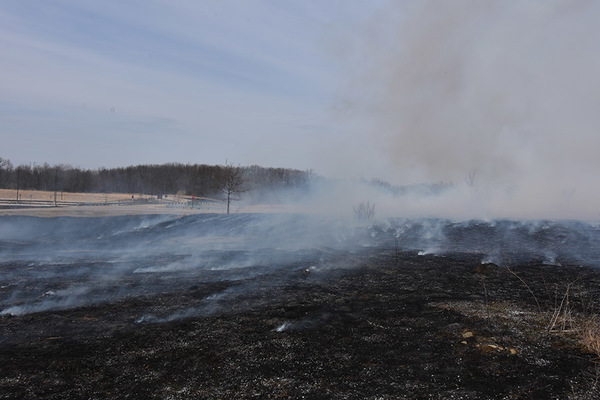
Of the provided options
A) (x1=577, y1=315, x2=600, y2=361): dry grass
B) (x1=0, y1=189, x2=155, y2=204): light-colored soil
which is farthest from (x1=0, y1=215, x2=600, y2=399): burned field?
(x1=0, y1=189, x2=155, y2=204): light-colored soil

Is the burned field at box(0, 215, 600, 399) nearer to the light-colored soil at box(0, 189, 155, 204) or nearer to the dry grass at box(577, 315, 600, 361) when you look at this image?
the dry grass at box(577, 315, 600, 361)

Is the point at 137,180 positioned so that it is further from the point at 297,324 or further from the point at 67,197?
the point at 297,324

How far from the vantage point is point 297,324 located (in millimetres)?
8328

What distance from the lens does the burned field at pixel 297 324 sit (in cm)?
566

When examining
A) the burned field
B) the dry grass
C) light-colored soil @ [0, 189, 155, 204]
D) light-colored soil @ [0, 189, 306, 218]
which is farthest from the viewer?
light-colored soil @ [0, 189, 155, 204]

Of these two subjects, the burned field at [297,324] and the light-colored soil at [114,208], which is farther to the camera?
the light-colored soil at [114,208]

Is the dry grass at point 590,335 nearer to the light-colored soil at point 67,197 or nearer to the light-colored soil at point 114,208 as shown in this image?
the light-colored soil at point 114,208

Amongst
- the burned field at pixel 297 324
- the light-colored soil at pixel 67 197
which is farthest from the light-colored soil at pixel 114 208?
the burned field at pixel 297 324

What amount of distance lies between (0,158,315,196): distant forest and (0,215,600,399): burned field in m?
57.4

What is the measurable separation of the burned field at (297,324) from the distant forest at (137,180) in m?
57.4

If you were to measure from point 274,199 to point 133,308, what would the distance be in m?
49.6

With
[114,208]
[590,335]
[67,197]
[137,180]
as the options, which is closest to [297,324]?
[590,335]

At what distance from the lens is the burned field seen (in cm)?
566

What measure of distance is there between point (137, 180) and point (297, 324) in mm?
93854
